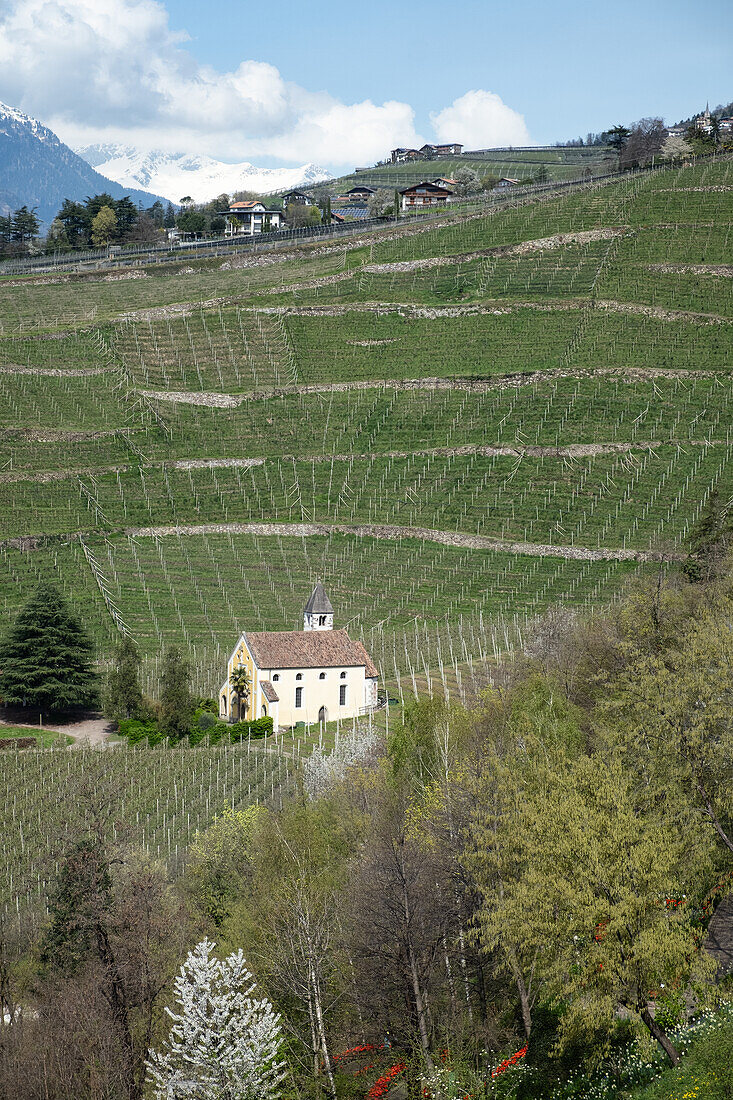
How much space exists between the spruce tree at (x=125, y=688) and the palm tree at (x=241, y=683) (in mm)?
5989

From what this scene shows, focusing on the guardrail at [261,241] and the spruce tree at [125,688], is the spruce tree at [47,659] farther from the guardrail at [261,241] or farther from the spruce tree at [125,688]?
the guardrail at [261,241]

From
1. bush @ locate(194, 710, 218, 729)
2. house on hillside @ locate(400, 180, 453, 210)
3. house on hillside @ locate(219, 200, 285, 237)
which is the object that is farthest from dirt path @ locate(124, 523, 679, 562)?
house on hillside @ locate(219, 200, 285, 237)

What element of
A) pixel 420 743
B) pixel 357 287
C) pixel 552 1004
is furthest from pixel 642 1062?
pixel 357 287

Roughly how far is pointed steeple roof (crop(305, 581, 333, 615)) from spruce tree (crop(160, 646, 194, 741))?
13.4 meters

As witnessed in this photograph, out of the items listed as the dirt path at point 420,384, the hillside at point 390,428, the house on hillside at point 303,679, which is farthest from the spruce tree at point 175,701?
the dirt path at point 420,384

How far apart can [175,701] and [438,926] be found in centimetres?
3413

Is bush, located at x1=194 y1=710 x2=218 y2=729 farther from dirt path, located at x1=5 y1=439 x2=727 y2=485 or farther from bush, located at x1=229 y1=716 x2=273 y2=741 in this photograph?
dirt path, located at x1=5 y1=439 x2=727 y2=485

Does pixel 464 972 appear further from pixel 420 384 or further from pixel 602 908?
pixel 420 384

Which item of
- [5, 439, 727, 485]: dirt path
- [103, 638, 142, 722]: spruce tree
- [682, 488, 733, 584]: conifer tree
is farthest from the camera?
[5, 439, 727, 485]: dirt path

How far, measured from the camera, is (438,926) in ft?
99.8

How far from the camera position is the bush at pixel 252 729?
63.2 m

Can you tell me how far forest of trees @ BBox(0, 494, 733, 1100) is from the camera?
22078mm

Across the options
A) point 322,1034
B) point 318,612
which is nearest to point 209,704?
point 318,612

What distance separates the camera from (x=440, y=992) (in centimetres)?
3294
